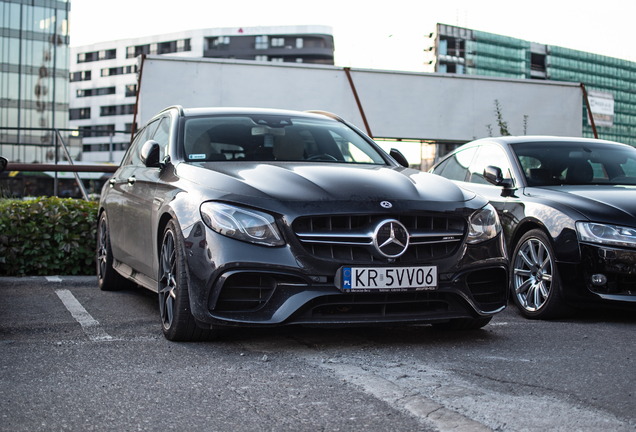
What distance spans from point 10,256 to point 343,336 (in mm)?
4877

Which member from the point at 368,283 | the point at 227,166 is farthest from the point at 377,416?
the point at 227,166

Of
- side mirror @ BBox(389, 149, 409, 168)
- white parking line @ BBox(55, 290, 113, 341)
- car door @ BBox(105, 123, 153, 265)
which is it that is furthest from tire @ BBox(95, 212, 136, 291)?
side mirror @ BBox(389, 149, 409, 168)

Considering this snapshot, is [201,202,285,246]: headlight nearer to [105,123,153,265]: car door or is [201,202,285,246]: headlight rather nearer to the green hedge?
[105,123,153,265]: car door

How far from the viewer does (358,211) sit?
158 inches

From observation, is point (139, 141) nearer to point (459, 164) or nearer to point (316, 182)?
point (316, 182)

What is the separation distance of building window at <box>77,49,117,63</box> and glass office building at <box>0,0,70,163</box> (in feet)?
123

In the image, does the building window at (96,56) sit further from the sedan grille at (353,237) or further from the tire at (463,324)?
the sedan grille at (353,237)

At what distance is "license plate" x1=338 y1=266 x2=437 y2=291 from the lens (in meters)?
3.94

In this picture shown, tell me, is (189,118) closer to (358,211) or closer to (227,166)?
(227,166)

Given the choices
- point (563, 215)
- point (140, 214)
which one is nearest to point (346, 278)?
point (140, 214)

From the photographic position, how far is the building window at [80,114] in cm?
11193

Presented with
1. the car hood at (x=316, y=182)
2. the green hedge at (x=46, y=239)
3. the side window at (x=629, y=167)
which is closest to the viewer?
the car hood at (x=316, y=182)

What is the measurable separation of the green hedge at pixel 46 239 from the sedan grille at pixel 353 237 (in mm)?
4882

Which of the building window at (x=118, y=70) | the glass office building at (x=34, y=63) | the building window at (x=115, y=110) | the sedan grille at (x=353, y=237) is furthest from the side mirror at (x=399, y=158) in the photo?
the building window at (x=118, y=70)
